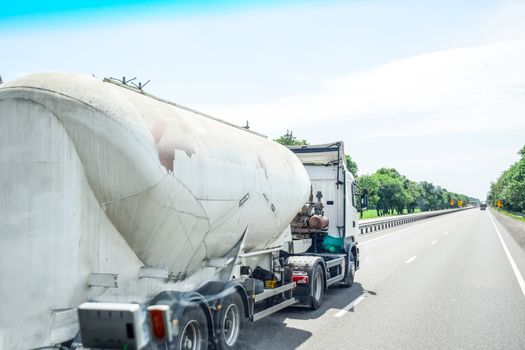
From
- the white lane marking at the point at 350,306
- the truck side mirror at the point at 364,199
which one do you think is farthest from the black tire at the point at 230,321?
the truck side mirror at the point at 364,199

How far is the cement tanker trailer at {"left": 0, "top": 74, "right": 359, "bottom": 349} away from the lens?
14.4 ft

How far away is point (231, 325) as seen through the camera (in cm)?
658

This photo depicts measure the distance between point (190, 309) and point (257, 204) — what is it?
2.35 meters

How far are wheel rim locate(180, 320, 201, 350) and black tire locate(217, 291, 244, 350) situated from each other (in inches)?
15.2

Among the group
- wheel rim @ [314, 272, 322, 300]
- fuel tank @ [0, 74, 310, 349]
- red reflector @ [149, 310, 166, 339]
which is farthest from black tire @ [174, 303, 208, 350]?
wheel rim @ [314, 272, 322, 300]

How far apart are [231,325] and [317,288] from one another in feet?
12.4

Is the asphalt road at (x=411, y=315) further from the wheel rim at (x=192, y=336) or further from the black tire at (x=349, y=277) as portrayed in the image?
the wheel rim at (x=192, y=336)

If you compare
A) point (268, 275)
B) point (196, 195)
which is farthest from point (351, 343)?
point (196, 195)

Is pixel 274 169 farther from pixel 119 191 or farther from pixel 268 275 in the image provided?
pixel 119 191

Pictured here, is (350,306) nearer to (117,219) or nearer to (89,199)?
(117,219)

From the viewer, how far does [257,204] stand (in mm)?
7426

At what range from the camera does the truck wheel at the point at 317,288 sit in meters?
9.50

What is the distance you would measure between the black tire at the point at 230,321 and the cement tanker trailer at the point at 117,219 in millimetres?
18

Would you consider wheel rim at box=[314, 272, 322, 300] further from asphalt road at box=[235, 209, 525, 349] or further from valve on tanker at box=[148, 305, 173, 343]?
valve on tanker at box=[148, 305, 173, 343]
